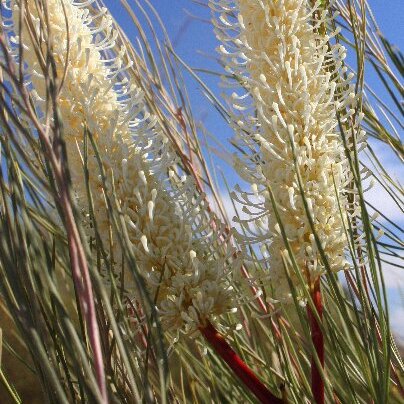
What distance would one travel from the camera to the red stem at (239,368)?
0.40m

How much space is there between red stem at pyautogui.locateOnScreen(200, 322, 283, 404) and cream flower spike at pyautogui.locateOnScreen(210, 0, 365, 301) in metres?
0.05

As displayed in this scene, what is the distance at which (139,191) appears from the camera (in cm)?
41

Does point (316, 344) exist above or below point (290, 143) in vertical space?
below

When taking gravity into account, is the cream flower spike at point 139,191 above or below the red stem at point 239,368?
above

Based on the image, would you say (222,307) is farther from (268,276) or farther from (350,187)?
(350,187)

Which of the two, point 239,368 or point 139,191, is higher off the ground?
point 139,191

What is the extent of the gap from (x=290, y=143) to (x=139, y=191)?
0.10 metres

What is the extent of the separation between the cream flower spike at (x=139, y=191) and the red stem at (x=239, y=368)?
0.01m

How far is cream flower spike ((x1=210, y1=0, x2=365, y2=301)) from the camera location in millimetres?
404

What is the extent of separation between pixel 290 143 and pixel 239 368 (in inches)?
5.7

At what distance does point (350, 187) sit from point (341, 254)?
0.24 feet

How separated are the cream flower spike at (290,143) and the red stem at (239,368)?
0.17ft

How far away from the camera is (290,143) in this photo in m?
0.39

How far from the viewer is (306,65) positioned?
42 centimetres
